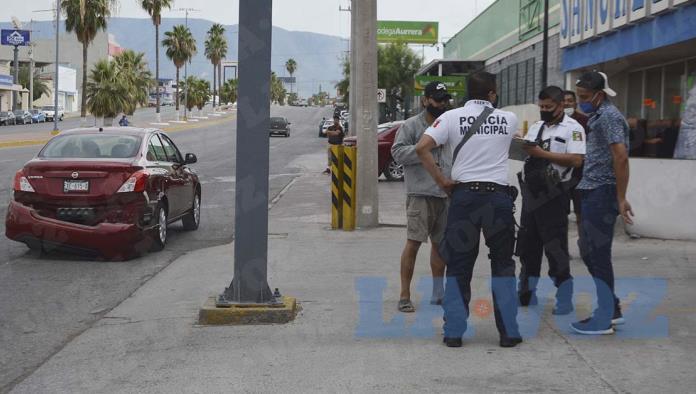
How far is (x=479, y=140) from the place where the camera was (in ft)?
20.3

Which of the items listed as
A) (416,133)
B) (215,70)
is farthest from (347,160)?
(215,70)

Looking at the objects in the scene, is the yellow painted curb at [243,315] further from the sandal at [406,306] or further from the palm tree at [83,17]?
the palm tree at [83,17]

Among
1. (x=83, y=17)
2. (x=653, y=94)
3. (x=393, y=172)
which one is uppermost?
(x=83, y=17)

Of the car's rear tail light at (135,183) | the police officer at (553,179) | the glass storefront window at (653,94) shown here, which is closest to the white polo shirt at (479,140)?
the police officer at (553,179)

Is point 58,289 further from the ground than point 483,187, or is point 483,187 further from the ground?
point 483,187

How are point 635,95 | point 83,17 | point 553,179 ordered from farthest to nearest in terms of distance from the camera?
point 83,17
point 635,95
point 553,179

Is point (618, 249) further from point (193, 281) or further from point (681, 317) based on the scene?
point (193, 281)

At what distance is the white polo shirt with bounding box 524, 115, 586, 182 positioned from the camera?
7059 millimetres

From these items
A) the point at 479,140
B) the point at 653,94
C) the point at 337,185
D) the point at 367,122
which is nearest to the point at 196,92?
the point at 653,94

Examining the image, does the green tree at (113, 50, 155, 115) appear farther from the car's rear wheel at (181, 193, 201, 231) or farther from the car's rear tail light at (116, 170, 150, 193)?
the car's rear tail light at (116, 170, 150, 193)

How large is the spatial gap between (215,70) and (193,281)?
371 ft

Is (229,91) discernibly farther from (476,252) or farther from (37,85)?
(476,252)

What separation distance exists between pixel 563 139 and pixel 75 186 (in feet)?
18.7

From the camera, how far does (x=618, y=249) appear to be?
1093 centimetres
